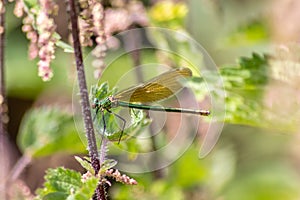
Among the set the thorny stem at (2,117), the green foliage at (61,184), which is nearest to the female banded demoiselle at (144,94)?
the green foliage at (61,184)

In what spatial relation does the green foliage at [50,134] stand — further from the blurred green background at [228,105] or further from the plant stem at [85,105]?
the plant stem at [85,105]

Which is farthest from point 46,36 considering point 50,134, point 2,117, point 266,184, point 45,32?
point 266,184

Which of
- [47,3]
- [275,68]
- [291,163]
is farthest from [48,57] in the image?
[291,163]

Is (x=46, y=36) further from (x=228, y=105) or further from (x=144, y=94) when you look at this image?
(x=228, y=105)

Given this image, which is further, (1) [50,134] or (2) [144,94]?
(1) [50,134]

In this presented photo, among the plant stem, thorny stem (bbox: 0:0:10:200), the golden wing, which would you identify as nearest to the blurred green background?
thorny stem (bbox: 0:0:10:200)

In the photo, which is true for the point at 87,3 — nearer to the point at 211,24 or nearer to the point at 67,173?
the point at 67,173

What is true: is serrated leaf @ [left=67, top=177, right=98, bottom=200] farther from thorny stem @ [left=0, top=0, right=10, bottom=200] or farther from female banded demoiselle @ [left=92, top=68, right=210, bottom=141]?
thorny stem @ [left=0, top=0, right=10, bottom=200]
